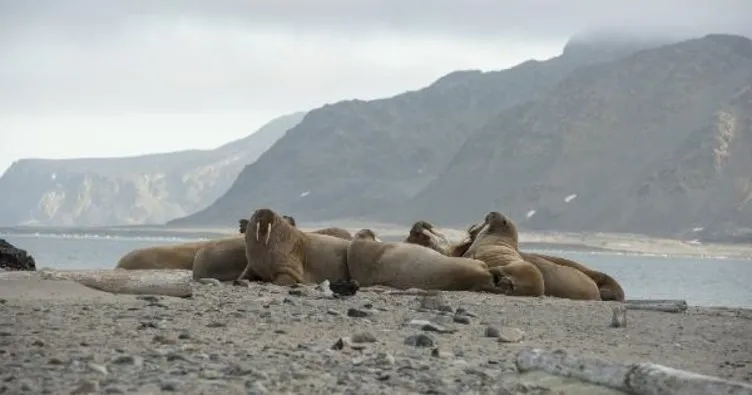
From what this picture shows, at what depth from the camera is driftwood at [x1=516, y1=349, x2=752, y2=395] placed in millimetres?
6949

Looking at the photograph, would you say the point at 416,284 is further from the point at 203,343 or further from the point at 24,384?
the point at 24,384

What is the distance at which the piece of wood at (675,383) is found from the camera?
271 inches

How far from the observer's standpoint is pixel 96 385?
23.2 feet

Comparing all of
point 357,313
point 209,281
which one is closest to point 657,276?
point 209,281

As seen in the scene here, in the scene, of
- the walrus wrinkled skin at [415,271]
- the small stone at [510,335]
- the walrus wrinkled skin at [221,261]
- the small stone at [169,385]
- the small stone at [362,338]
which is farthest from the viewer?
the walrus wrinkled skin at [221,261]

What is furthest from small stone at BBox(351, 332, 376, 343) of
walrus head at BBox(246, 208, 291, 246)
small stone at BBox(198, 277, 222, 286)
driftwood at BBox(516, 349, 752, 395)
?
walrus head at BBox(246, 208, 291, 246)

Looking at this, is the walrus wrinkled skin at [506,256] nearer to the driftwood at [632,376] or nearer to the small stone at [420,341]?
the small stone at [420,341]

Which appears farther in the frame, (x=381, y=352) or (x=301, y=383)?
(x=381, y=352)

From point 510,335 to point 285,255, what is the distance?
7107 millimetres

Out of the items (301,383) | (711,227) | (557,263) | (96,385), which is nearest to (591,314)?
(557,263)

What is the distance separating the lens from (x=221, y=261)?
1814 centimetres

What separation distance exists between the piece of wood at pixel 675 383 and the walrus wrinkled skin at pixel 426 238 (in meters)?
11.6

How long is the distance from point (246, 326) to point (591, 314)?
546cm

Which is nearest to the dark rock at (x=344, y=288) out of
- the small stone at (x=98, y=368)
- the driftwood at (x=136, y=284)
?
the driftwood at (x=136, y=284)
